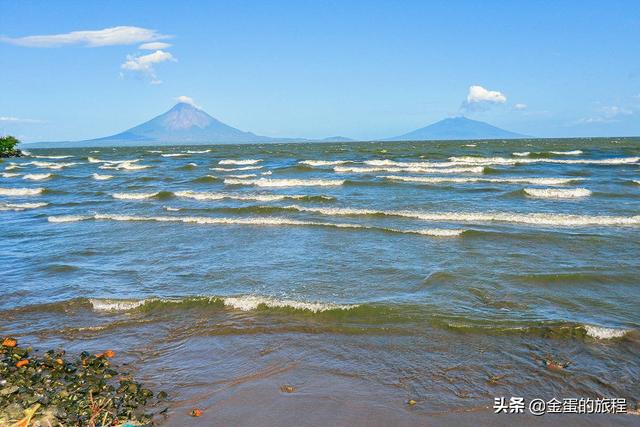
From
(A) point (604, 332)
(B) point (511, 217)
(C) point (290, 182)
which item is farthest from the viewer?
(C) point (290, 182)

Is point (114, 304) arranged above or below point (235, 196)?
below

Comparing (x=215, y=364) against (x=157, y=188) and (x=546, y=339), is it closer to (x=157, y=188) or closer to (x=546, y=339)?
(x=546, y=339)

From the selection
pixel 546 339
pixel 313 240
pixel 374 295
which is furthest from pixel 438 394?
pixel 313 240

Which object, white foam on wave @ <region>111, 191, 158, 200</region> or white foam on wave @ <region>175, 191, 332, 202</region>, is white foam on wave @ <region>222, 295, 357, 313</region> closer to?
white foam on wave @ <region>175, 191, 332, 202</region>

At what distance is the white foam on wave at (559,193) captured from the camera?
20.3 metres

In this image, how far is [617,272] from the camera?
9.76 metres

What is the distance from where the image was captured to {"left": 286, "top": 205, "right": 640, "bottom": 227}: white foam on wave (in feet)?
48.5

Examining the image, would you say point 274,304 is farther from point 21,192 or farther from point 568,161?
point 568,161

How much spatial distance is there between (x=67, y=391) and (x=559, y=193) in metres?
20.4

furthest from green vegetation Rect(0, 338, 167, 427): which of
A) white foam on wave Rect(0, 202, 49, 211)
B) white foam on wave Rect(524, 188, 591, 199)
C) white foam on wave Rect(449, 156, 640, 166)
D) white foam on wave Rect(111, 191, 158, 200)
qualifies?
white foam on wave Rect(449, 156, 640, 166)

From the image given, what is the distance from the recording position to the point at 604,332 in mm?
6781

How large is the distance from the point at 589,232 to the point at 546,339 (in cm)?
805

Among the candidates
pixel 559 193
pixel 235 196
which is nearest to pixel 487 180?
pixel 559 193

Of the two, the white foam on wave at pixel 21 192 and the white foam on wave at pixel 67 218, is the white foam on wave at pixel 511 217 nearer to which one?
the white foam on wave at pixel 67 218
